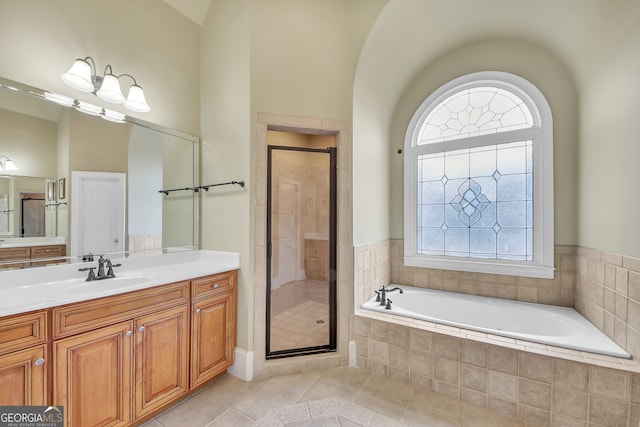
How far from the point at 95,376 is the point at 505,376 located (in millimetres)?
2357

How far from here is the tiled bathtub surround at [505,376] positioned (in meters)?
1.41

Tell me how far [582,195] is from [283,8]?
2.85m

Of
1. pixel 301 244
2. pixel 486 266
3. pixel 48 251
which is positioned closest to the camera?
pixel 48 251

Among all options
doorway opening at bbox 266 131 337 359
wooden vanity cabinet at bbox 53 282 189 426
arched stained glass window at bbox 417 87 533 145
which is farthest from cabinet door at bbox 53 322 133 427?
arched stained glass window at bbox 417 87 533 145

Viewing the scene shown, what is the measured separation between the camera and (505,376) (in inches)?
64.6

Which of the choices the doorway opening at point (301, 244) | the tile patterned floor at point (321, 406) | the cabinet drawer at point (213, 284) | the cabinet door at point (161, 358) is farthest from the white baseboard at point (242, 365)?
the cabinet drawer at point (213, 284)

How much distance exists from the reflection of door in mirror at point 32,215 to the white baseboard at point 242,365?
4.99 ft

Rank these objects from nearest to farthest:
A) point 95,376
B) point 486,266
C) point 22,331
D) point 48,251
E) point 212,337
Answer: point 22,331
point 95,376
point 48,251
point 212,337
point 486,266

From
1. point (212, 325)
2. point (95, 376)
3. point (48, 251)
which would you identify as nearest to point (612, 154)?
point (212, 325)

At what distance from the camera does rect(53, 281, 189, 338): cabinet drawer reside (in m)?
1.19

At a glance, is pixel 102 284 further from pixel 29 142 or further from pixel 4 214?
pixel 29 142

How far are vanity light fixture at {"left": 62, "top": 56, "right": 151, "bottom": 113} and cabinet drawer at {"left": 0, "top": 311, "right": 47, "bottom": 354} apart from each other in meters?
1.35

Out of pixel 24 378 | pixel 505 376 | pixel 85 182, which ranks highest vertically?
pixel 85 182

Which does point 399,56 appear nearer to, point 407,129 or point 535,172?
point 407,129
